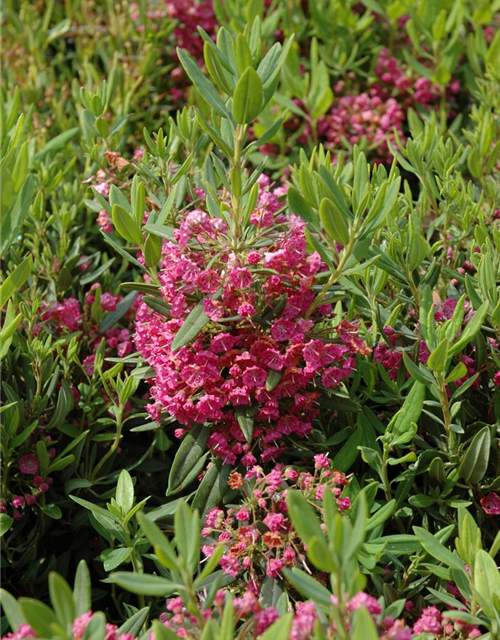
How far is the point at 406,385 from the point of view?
61.7 inches

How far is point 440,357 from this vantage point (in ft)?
4.43

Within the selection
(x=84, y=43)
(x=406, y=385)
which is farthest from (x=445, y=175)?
(x=84, y=43)

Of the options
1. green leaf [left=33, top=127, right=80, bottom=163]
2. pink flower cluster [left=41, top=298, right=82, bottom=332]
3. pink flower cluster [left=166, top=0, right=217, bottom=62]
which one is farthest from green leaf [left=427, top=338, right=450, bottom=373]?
pink flower cluster [left=166, top=0, right=217, bottom=62]

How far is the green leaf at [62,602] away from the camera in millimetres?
1018

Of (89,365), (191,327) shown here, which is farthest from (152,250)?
(89,365)

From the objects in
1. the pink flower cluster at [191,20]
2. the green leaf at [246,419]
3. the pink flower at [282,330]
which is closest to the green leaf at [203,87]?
the pink flower at [282,330]

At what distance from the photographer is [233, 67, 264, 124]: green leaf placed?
1.36m

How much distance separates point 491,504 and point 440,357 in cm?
37

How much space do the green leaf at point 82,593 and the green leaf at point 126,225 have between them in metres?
0.65

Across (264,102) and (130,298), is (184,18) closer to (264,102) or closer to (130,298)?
(130,298)

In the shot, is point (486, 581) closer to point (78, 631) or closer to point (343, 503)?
point (343, 503)

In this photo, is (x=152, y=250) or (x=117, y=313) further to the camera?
(x=117, y=313)

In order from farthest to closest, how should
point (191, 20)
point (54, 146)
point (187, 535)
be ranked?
1. point (191, 20)
2. point (54, 146)
3. point (187, 535)

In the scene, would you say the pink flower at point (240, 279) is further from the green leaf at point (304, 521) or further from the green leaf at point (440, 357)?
the green leaf at point (304, 521)
